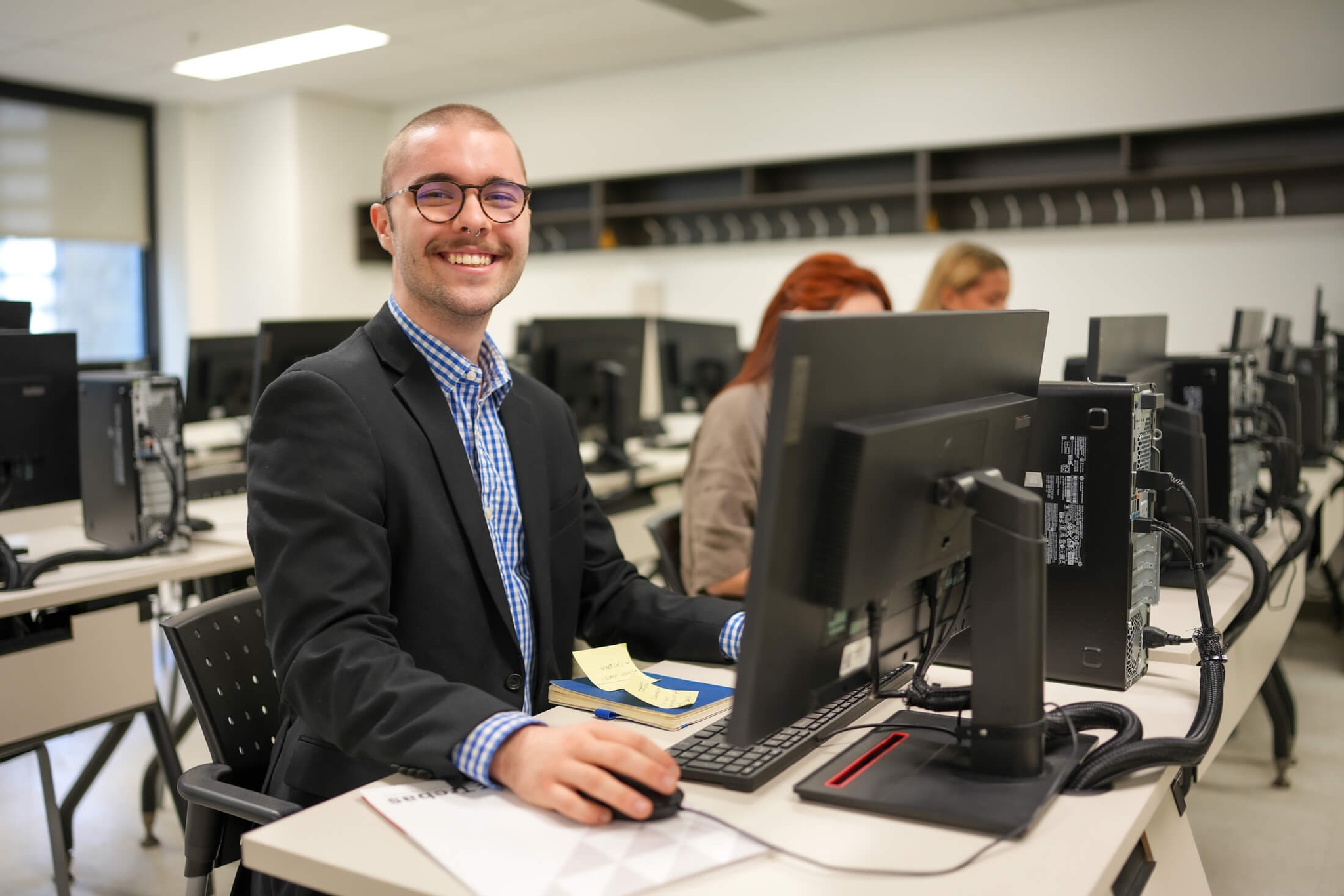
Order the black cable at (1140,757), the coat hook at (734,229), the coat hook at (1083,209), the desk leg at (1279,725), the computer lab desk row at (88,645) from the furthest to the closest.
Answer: the coat hook at (734,229) → the coat hook at (1083,209) → the desk leg at (1279,725) → the computer lab desk row at (88,645) → the black cable at (1140,757)

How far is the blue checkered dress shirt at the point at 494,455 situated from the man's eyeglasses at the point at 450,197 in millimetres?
129

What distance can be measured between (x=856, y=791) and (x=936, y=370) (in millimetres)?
414

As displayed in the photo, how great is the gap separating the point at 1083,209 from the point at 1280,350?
226 cm

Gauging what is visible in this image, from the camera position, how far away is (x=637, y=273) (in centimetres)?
705

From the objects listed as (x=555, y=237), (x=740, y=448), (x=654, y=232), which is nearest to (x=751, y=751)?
(x=740, y=448)

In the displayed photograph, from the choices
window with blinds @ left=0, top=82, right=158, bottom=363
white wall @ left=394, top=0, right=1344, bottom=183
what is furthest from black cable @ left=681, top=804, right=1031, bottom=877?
window with blinds @ left=0, top=82, right=158, bottom=363

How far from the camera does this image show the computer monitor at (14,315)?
2.38m

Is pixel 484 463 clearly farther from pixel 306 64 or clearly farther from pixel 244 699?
pixel 306 64

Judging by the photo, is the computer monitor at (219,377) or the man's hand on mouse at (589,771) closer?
the man's hand on mouse at (589,771)

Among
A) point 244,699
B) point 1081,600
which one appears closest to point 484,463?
point 244,699

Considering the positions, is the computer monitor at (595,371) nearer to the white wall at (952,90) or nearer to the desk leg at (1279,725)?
the desk leg at (1279,725)

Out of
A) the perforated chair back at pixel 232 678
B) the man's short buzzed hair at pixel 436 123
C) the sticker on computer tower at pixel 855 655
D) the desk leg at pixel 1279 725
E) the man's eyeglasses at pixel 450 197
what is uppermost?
the man's short buzzed hair at pixel 436 123

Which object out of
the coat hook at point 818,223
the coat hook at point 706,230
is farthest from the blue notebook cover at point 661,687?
the coat hook at point 706,230

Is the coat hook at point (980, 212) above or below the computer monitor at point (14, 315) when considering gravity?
above
